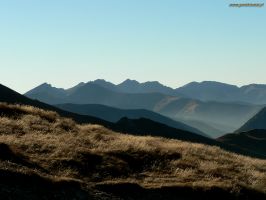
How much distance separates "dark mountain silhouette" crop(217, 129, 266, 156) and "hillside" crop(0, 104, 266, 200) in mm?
136639

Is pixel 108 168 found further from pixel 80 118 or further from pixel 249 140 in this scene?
pixel 249 140

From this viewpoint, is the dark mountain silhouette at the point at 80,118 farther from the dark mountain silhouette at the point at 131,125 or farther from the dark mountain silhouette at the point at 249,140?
the dark mountain silhouette at the point at 249,140

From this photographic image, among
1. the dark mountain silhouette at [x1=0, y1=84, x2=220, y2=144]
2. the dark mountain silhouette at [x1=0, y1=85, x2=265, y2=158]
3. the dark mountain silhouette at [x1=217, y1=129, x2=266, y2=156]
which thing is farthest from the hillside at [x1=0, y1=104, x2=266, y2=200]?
the dark mountain silhouette at [x1=217, y1=129, x2=266, y2=156]

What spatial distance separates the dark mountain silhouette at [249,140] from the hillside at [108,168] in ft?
448

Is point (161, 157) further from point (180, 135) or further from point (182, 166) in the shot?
point (180, 135)

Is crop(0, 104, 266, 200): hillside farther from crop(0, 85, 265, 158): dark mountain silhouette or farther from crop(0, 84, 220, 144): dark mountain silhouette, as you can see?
crop(0, 85, 265, 158): dark mountain silhouette

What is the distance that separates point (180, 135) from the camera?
136 meters

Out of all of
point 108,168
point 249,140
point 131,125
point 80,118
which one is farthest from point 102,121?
point 108,168

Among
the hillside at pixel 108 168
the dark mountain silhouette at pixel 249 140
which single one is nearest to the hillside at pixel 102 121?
A: the dark mountain silhouette at pixel 249 140

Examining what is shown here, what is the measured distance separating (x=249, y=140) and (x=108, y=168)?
158819 mm

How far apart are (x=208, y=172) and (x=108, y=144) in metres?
6.75

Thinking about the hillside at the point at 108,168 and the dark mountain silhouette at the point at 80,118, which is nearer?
the hillside at the point at 108,168

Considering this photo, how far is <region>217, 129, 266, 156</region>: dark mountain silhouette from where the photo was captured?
167200 millimetres

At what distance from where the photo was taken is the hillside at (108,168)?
821 inches
